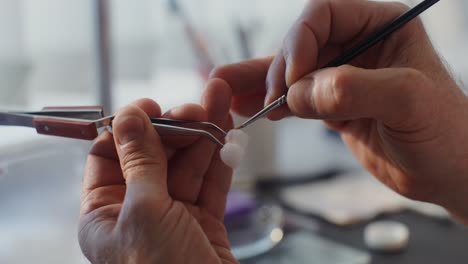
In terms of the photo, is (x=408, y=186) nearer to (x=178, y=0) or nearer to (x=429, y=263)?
(x=429, y=263)

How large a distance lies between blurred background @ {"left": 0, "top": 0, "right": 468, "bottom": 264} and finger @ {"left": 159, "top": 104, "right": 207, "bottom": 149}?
24 centimetres

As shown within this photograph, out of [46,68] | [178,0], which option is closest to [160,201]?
[46,68]

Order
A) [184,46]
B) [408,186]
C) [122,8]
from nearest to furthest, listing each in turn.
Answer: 1. [408,186]
2. [122,8]
3. [184,46]

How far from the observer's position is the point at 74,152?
0.75m

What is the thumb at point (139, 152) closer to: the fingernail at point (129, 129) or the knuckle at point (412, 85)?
the fingernail at point (129, 129)

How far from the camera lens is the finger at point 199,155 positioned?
554 mm

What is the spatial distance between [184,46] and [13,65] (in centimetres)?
35

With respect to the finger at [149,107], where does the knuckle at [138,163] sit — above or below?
below

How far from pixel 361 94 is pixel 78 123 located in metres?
0.25

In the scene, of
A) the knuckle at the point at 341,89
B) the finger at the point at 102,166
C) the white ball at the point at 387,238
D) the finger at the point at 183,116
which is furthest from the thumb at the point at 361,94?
the white ball at the point at 387,238

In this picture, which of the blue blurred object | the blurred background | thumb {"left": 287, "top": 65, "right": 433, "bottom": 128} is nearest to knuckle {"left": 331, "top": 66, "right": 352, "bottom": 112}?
thumb {"left": 287, "top": 65, "right": 433, "bottom": 128}

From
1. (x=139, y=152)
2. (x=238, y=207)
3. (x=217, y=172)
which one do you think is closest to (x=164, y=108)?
(x=238, y=207)

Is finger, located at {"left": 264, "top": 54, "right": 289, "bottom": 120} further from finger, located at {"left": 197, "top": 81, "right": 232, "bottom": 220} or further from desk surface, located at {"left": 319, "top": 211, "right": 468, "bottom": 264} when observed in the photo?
desk surface, located at {"left": 319, "top": 211, "right": 468, "bottom": 264}

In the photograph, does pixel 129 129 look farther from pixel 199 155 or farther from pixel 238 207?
pixel 238 207
